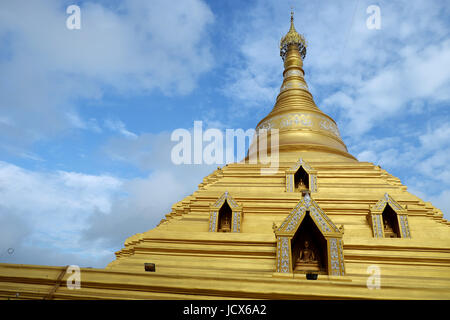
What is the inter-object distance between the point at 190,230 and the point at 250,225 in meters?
1.73

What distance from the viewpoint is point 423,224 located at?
26.1 ft

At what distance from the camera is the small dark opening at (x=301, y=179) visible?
34.8 feet

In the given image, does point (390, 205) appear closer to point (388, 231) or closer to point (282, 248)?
point (388, 231)

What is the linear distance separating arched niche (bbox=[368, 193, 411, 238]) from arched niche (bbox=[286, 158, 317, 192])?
93.2 inches

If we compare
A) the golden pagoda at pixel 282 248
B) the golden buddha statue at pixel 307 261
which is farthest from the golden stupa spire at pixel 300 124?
the golden buddha statue at pixel 307 261

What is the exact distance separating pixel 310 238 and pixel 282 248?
80cm

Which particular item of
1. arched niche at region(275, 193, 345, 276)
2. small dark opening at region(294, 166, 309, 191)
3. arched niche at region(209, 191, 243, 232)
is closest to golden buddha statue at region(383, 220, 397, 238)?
arched niche at region(275, 193, 345, 276)

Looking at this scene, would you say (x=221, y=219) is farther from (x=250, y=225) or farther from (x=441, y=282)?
(x=441, y=282)

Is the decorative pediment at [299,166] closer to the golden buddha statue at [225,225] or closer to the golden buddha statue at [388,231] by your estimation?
the golden buddha statue at [388,231]

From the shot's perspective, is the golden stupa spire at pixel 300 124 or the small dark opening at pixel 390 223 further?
the golden stupa spire at pixel 300 124

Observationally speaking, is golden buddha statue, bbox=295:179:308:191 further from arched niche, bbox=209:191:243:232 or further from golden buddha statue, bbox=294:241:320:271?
golden buddha statue, bbox=294:241:320:271

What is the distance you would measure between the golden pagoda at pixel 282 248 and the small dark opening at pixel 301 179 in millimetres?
36

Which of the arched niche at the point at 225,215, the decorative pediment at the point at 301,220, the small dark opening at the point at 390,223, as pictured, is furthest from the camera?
the arched niche at the point at 225,215
